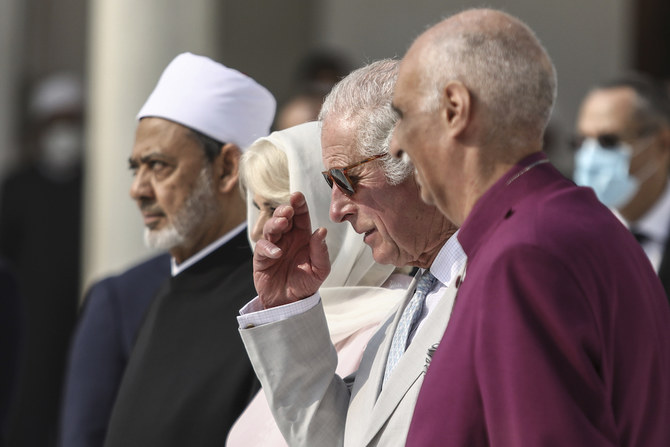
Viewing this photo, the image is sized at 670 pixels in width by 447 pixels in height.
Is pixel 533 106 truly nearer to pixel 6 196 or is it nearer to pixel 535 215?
pixel 535 215

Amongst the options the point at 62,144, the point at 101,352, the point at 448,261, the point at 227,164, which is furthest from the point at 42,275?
the point at 448,261

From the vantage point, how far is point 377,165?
9.36ft

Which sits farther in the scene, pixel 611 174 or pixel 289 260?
pixel 611 174

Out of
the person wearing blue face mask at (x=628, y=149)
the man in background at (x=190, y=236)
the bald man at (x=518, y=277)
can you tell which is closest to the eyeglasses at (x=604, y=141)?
the person wearing blue face mask at (x=628, y=149)

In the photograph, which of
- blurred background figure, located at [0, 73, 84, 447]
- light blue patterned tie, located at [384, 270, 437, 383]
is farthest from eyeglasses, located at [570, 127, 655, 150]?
blurred background figure, located at [0, 73, 84, 447]

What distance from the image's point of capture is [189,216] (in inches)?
157

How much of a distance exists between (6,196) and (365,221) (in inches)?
243

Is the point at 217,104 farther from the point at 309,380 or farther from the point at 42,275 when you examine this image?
the point at 42,275

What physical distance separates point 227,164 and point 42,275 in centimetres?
473

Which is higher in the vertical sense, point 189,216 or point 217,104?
point 217,104

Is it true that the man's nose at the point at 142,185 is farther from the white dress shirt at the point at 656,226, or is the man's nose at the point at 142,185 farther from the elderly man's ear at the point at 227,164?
the white dress shirt at the point at 656,226

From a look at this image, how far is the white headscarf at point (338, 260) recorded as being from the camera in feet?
10.5

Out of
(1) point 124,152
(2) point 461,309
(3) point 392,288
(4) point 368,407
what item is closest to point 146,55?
(1) point 124,152

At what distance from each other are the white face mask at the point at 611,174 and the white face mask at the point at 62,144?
5098 millimetres
